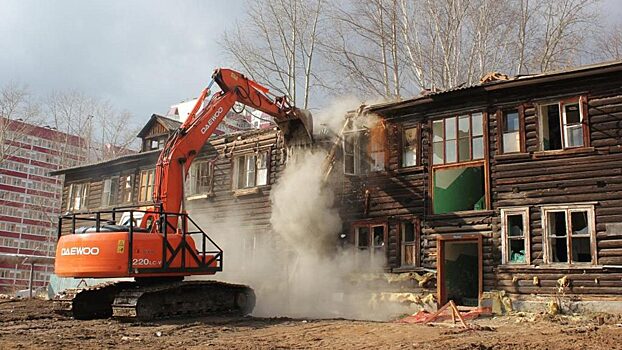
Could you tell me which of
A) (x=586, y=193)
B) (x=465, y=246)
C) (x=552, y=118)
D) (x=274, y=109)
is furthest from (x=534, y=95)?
(x=274, y=109)

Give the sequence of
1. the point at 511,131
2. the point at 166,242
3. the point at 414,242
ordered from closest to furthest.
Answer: the point at 166,242
the point at 511,131
the point at 414,242

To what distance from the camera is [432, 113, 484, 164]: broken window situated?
58.8 feet

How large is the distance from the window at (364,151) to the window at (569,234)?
18.7 feet

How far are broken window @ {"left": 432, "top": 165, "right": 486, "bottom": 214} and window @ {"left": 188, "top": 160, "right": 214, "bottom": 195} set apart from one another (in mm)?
10507

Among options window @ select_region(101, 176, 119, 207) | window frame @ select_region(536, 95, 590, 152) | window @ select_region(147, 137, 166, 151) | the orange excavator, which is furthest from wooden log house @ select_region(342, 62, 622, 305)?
window @ select_region(147, 137, 166, 151)

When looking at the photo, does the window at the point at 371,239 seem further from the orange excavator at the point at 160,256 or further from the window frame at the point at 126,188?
the window frame at the point at 126,188

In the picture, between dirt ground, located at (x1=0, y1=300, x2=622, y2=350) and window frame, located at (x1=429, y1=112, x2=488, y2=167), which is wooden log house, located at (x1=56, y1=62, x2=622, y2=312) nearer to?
window frame, located at (x1=429, y1=112, x2=488, y2=167)

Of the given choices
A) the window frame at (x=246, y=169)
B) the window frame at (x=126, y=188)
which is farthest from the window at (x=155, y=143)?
the window frame at (x=246, y=169)

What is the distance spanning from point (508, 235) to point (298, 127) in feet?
26.4

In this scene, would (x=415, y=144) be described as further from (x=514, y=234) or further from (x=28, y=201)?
(x=28, y=201)

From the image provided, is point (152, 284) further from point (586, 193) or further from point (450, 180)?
point (586, 193)

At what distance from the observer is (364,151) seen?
800 inches

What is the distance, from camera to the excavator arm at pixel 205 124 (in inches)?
613

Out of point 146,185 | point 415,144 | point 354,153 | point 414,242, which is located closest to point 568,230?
point 414,242
